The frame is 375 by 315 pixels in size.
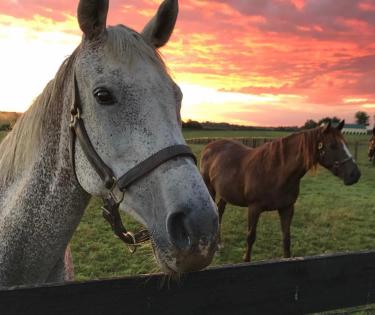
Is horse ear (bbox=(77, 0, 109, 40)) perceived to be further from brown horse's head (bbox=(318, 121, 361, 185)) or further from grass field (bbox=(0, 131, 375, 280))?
brown horse's head (bbox=(318, 121, 361, 185))

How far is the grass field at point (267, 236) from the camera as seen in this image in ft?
21.5

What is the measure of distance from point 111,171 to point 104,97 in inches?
12.7

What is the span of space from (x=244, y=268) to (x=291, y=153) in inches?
212

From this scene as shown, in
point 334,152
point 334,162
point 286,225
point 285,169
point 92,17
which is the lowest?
point 286,225

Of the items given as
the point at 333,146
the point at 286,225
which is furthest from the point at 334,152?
the point at 286,225

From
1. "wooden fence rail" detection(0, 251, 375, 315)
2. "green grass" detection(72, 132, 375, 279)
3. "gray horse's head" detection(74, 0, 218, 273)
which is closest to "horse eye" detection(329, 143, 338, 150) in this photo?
"green grass" detection(72, 132, 375, 279)

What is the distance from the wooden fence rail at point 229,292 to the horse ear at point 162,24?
119 cm

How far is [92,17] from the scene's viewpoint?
1975mm

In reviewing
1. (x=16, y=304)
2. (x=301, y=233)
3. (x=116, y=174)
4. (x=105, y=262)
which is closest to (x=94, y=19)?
(x=116, y=174)

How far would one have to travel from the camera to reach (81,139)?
6.39 ft

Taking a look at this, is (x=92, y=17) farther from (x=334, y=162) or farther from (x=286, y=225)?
(x=334, y=162)

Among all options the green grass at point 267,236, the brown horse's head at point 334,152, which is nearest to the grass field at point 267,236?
the green grass at point 267,236

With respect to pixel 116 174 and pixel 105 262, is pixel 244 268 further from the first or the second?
pixel 105 262

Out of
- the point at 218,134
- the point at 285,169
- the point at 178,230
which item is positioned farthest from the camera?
the point at 218,134
